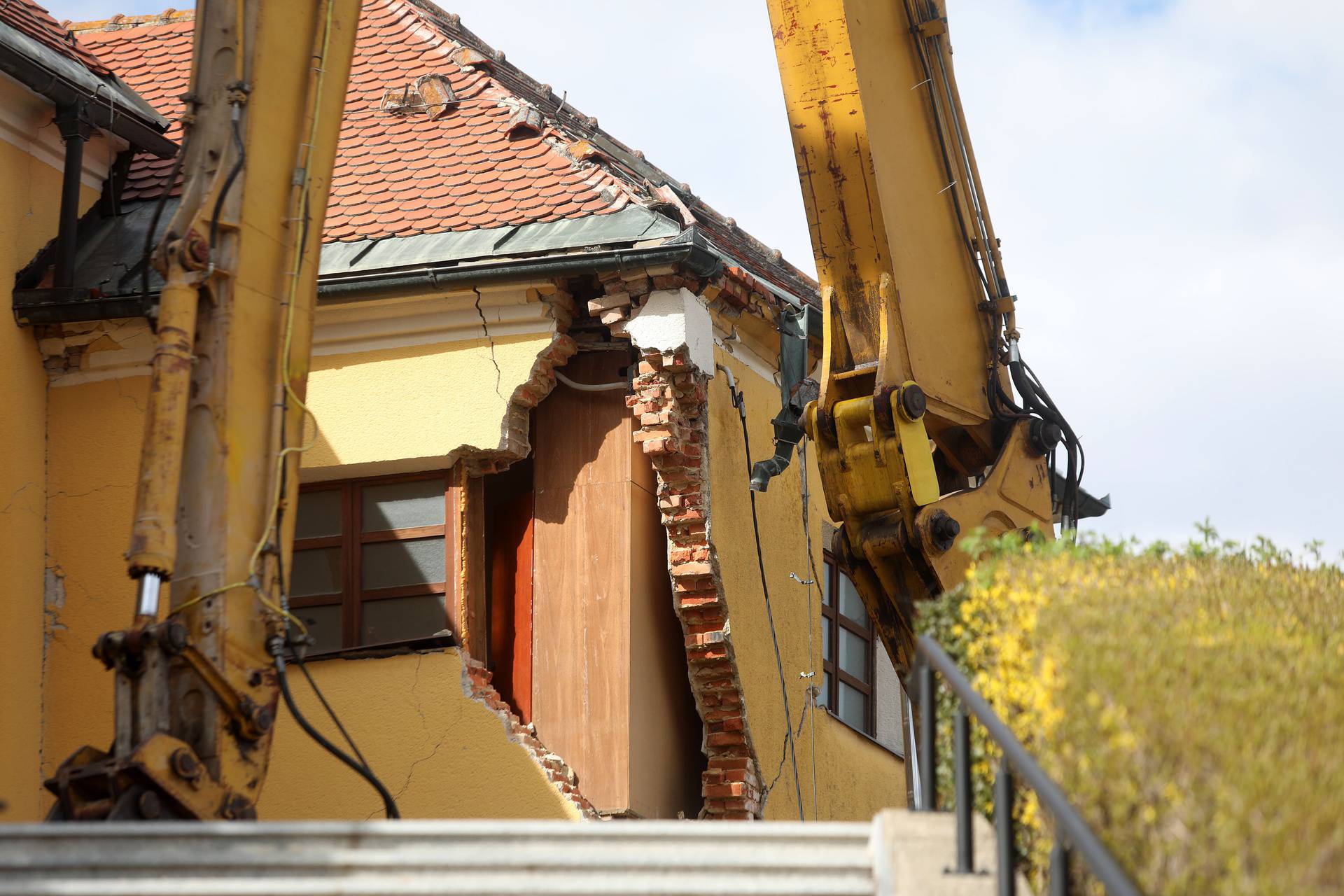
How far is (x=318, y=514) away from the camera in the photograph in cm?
1062

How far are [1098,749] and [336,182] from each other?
28.3ft

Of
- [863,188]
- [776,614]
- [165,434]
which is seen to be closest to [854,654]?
[776,614]

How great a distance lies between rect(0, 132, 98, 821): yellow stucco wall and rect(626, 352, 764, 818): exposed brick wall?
151 inches

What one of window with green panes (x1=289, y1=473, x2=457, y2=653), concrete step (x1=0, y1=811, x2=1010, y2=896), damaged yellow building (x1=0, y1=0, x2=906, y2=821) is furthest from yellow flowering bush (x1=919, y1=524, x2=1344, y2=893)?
window with green panes (x1=289, y1=473, x2=457, y2=653)

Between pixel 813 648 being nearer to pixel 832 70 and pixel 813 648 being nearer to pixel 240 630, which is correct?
pixel 832 70

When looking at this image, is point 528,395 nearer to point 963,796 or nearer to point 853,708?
point 853,708

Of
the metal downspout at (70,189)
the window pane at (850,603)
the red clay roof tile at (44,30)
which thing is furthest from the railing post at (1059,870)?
the red clay roof tile at (44,30)

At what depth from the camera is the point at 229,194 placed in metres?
7.17

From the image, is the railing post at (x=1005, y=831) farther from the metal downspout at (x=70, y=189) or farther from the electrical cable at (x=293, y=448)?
the metal downspout at (x=70, y=189)

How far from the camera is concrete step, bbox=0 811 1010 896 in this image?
4.64m

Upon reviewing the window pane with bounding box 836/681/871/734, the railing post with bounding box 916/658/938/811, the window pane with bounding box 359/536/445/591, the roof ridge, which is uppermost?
the roof ridge

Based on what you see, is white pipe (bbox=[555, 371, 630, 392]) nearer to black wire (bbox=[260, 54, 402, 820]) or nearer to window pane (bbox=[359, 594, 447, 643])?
window pane (bbox=[359, 594, 447, 643])

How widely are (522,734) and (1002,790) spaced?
5.82 m

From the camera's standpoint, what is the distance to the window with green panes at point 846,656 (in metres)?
12.1
